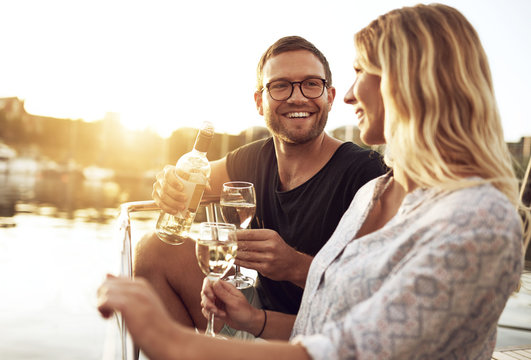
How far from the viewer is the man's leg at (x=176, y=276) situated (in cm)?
210

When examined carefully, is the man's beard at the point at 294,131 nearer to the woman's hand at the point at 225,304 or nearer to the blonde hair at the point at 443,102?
the woman's hand at the point at 225,304

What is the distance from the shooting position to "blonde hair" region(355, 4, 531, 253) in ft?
3.42

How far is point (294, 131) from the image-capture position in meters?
2.47

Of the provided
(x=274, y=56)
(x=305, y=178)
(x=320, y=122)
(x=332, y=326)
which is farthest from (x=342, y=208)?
(x=332, y=326)

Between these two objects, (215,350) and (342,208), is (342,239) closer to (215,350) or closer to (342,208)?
(215,350)

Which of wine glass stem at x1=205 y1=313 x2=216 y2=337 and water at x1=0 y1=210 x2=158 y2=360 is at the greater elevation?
wine glass stem at x1=205 y1=313 x2=216 y2=337

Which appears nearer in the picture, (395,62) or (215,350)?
(215,350)

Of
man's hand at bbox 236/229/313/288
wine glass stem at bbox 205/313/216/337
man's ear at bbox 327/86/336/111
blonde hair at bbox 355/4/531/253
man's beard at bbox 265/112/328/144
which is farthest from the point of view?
man's ear at bbox 327/86/336/111

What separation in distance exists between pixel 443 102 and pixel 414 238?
346 millimetres

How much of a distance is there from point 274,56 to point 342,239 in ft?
5.22

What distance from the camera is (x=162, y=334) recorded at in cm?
80

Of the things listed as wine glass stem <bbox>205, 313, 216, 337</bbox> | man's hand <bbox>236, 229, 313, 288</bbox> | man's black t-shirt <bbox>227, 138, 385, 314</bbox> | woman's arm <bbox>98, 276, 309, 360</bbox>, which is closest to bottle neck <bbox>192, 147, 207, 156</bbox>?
man's hand <bbox>236, 229, 313, 288</bbox>

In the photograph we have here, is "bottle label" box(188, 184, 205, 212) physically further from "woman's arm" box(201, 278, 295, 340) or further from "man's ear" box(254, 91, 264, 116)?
"man's ear" box(254, 91, 264, 116)

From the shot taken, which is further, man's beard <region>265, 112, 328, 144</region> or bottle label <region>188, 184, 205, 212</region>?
man's beard <region>265, 112, 328, 144</region>
